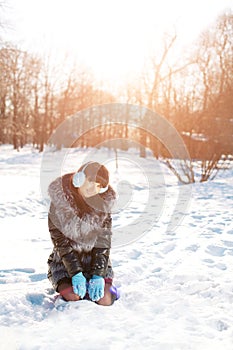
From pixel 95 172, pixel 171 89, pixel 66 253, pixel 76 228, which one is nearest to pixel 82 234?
pixel 76 228

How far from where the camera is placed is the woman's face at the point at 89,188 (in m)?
2.56

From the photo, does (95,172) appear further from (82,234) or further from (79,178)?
(82,234)

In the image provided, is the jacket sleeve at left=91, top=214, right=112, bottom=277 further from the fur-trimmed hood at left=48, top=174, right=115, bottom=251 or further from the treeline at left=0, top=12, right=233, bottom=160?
the treeline at left=0, top=12, right=233, bottom=160

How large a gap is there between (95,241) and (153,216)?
4.03 meters

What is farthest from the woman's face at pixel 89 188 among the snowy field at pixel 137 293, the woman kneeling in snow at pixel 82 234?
the snowy field at pixel 137 293

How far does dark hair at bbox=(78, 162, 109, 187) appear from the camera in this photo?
98.7 inches

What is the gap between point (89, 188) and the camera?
102 inches

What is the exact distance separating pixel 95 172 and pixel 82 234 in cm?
54

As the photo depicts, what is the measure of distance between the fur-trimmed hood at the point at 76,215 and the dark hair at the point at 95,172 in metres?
0.19

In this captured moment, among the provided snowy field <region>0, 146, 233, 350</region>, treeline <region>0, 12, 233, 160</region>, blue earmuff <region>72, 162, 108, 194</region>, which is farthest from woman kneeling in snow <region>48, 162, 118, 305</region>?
treeline <region>0, 12, 233, 160</region>

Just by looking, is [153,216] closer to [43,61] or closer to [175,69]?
[175,69]

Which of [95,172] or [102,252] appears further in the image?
[102,252]

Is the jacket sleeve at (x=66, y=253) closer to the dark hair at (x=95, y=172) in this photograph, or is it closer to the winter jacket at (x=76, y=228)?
the winter jacket at (x=76, y=228)

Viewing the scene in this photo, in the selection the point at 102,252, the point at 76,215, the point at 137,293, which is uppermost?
the point at 76,215
